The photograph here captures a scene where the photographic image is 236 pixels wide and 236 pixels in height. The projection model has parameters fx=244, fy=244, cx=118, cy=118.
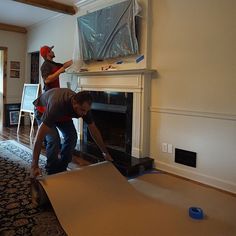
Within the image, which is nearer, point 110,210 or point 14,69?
point 110,210

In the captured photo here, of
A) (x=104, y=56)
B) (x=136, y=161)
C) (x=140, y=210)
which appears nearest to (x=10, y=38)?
(x=104, y=56)

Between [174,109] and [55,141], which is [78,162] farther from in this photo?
[174,109]

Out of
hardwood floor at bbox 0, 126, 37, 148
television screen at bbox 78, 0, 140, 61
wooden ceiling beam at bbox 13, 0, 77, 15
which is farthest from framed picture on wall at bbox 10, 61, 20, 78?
television screen at bbox 78, 0, 140, 61

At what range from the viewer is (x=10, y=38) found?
20.3 feet

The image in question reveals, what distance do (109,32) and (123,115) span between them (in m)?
1.21

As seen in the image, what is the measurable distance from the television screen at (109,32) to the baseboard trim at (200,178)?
1.53 m

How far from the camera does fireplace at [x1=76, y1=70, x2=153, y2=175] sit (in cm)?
313

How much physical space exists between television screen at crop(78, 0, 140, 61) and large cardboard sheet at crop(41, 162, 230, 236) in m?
1.85

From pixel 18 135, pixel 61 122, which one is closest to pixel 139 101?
pixel 61 122

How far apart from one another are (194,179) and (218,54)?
1.39m

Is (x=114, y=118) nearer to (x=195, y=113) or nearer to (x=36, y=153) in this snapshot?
(x=195, y=113)

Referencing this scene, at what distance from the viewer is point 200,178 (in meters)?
2.72

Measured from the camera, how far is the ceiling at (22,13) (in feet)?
14.5

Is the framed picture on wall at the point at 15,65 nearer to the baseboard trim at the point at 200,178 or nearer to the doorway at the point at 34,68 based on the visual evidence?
the doorway at the point at 34,68
